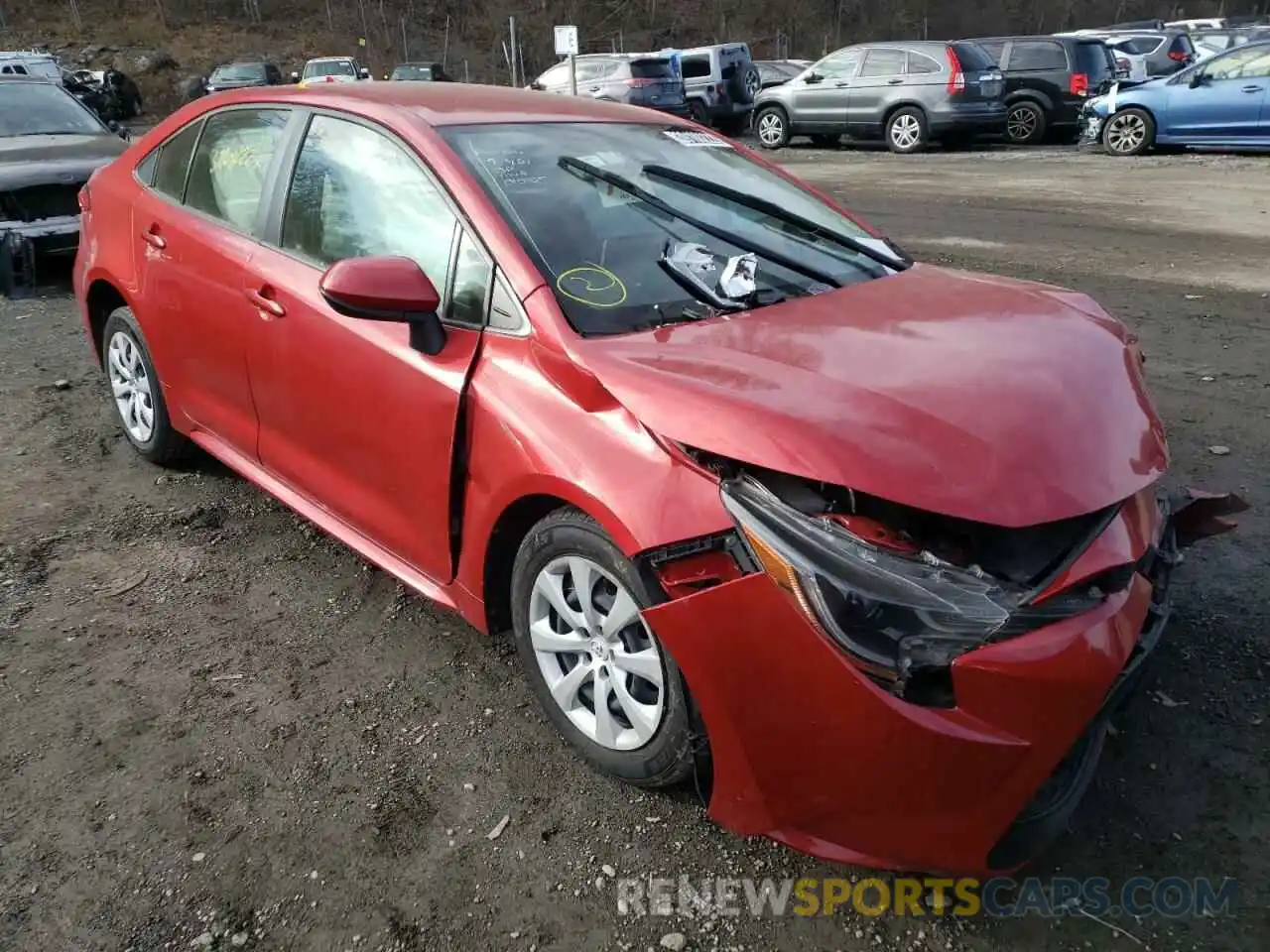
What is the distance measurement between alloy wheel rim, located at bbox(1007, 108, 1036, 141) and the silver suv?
5179 millimetres

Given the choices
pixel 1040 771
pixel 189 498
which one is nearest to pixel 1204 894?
pixel 1040 771

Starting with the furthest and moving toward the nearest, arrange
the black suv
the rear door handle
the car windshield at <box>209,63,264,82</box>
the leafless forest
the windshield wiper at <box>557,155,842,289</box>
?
the leafless forest < the car windshield at <box>209,63,264,82</box> < the black suv < the rear door handle < the windshield wiper at <box>557,155,842,289</box>

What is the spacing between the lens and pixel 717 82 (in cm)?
1972

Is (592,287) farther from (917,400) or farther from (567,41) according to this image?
(567,41)

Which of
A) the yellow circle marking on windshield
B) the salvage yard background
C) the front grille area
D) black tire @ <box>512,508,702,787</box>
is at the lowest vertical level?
black tire @ <box>512,508,702,787</box>

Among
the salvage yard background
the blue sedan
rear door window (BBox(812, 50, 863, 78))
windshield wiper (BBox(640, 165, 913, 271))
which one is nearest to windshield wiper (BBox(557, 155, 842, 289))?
windshield wiper (BBox(640, 165, 913, 271))

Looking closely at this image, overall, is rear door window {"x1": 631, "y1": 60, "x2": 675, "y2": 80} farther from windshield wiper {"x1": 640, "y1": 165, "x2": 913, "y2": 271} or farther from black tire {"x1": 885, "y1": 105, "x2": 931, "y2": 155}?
windshield wiper {"x1": 640, "y1": 165, "x2": 913, "y2": 271}

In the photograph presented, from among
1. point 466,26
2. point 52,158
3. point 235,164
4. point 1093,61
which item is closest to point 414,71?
point 1093,61

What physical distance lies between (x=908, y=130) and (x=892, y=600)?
52.0 ft

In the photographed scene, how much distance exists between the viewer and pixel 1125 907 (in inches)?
81.7

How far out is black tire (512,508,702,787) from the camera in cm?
216

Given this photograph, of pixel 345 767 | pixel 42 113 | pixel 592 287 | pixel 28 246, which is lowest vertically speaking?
pixel 345 767

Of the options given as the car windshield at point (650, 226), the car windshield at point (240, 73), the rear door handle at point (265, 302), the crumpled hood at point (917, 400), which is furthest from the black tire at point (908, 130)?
the car windshield at point (240, 73)

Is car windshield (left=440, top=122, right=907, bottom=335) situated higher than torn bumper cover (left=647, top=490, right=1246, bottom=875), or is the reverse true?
car windshield (left=440, top=122, right=907, bottom=335)
